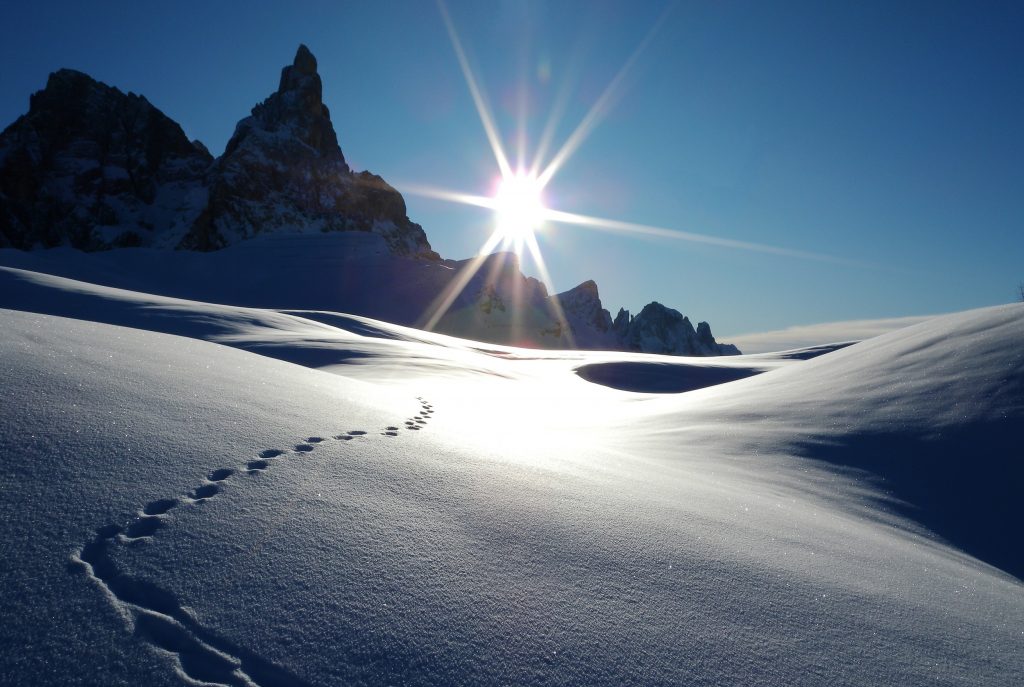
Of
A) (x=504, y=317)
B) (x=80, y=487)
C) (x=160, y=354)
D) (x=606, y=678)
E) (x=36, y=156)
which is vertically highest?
(x=36, y=156)

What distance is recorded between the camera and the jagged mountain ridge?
4578cm

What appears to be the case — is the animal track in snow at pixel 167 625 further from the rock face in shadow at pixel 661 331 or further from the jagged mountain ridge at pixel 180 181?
the rock face in shadow at pixel 661 331

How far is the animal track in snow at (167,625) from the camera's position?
1.00 metres

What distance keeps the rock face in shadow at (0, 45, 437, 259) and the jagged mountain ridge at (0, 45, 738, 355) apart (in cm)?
11

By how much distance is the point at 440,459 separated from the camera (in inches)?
96.7

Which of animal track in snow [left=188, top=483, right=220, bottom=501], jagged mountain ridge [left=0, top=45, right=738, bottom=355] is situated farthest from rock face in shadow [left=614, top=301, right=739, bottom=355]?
animal track in snow [left=188, top=483, right=220, bottom=501]

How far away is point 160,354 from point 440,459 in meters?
2.27

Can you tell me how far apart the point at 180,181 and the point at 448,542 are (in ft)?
248

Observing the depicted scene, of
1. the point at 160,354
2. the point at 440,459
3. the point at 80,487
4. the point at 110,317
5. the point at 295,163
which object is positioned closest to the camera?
the point at 80,487

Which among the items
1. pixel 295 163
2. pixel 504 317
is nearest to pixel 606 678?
pixel 504 317

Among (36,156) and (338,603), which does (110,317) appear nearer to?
(338,603)

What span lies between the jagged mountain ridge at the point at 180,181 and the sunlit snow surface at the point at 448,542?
34.8 meters

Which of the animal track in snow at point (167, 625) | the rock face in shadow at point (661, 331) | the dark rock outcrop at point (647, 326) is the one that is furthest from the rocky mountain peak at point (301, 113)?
the animal track in snow at point (167, 625)

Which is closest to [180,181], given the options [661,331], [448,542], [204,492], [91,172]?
[91,172]
